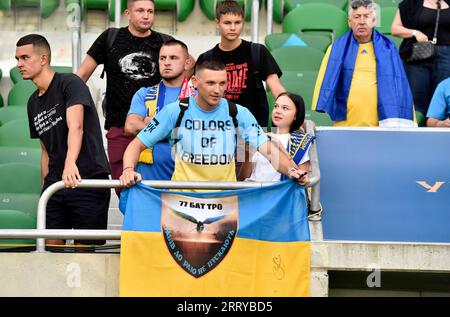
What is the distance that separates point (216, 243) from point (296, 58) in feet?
13.8

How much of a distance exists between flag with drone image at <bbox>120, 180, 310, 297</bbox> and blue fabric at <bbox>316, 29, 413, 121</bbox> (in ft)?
5.79

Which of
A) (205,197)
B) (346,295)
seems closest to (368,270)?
(346,295)

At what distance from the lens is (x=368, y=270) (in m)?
8.01

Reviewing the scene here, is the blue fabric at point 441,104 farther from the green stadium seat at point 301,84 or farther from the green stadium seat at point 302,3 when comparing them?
the green stadium seat at point 302,3

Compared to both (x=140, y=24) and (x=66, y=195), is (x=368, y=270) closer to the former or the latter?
(x=66, y=195)

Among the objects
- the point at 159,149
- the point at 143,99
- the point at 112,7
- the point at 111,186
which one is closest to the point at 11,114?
the point at 112,7

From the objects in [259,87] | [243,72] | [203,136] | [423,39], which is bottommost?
[203,136]

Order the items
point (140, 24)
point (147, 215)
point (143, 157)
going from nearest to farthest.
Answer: point (147, 215) < point (143, 157) < point (140, 24)

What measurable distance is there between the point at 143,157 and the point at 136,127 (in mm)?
250

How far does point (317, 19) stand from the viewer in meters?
12.4

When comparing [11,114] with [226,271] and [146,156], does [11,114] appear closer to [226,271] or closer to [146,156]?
[146,156]

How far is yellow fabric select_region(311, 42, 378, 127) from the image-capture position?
934cm

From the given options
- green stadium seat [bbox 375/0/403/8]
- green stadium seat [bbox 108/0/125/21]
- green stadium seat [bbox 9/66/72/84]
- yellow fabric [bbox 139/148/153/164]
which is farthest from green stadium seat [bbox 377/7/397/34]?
yellow fabric [bbox 139/148/153/164]
